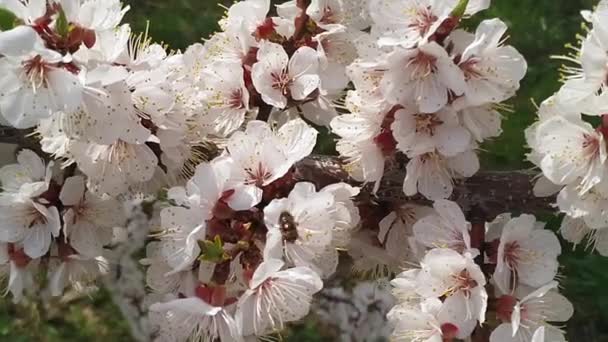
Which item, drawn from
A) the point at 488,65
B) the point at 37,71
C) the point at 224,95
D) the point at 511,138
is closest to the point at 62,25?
the point at 37,71

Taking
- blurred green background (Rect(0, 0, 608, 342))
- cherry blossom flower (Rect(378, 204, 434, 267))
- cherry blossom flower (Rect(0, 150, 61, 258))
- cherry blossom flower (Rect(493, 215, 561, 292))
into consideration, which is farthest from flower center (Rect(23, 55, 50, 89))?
blurred green background (Rect(0, 0, 608, 342))

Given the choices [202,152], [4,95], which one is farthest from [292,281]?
[4,95]

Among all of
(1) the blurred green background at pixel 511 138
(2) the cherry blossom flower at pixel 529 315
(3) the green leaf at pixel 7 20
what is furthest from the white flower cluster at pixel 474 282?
(1) the blurred green background at pixel 511 138

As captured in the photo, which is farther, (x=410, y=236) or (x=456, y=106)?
(x=410, y=236)

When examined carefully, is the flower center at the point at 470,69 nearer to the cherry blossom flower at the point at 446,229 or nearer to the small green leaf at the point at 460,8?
the small green leaf at the point at 460,8

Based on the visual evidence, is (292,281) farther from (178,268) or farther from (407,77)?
(407,77)

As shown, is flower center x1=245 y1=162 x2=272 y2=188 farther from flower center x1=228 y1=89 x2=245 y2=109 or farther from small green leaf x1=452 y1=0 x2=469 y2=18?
small green leaf x1=452 y1=0 x2=469 y2=18
